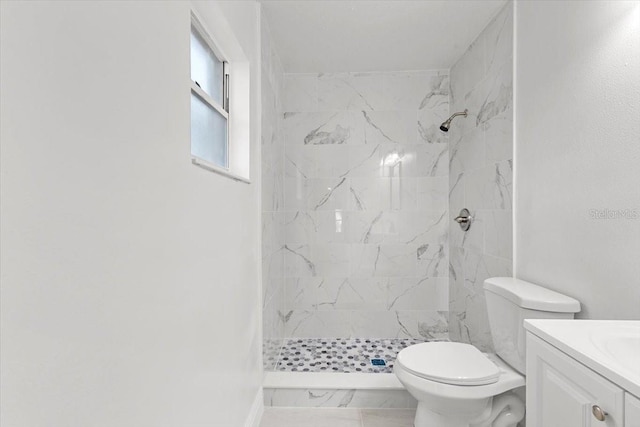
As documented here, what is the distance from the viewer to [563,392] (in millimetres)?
966

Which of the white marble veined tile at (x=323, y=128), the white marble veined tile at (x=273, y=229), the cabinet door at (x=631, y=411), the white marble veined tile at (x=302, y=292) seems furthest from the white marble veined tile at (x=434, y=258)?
the cabinet door at (x=631, y=411)

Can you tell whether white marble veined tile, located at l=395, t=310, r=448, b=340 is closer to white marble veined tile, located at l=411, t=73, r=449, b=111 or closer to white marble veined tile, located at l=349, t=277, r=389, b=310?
white marble veined tile, located at l=349, t=277, r=389, b=310

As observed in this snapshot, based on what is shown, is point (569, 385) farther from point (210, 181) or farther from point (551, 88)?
point (551, 88)

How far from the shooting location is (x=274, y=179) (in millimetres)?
2619

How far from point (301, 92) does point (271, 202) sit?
1194mm

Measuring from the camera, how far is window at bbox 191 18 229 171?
136 centimetres

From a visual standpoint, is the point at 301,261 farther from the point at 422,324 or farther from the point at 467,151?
the point at 467,151

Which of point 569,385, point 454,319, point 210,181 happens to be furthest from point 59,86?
point 454,319

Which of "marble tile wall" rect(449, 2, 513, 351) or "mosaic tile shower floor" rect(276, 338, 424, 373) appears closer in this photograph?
"marble tile wall" rect(449, 2, 513, 351)

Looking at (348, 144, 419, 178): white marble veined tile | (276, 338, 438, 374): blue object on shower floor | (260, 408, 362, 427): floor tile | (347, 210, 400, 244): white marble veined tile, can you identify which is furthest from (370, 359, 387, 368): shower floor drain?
(348, 144, 419, 178): white marble veined tile

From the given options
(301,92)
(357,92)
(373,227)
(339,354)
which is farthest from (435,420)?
(301,92)

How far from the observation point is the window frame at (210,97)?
1259 mm

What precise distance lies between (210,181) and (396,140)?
220cm

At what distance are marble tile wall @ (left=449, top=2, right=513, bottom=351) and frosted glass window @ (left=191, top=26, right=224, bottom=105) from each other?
1591mm
